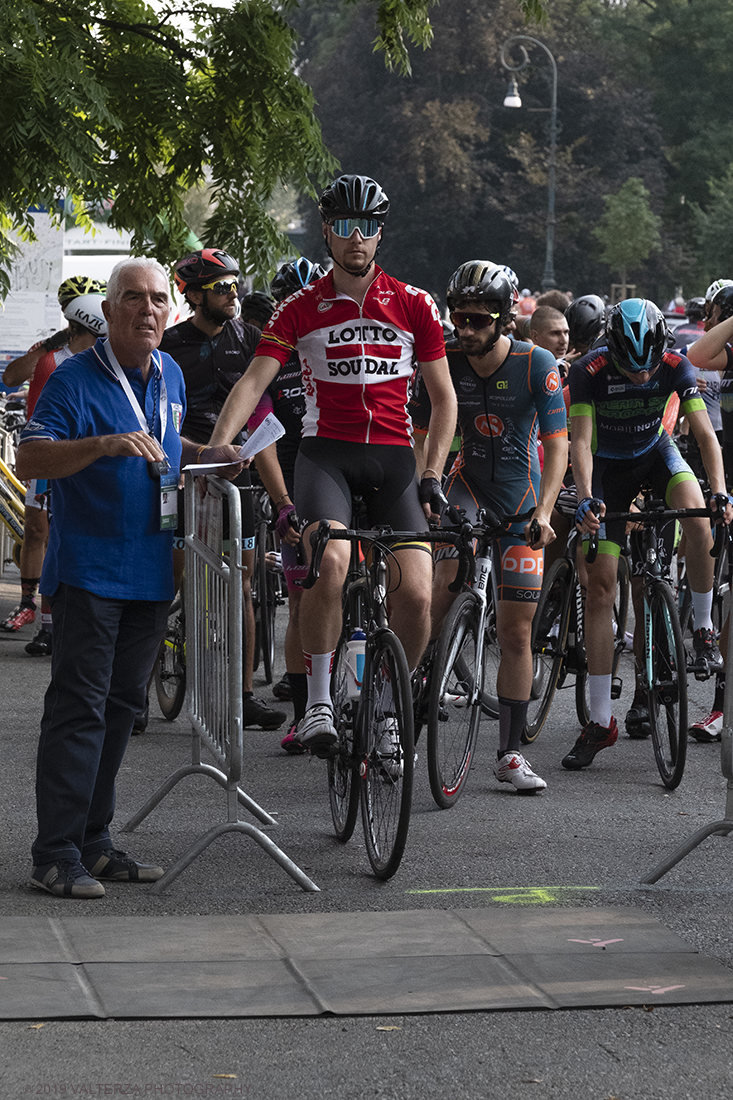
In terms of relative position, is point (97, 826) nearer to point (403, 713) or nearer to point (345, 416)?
point (403, 713)

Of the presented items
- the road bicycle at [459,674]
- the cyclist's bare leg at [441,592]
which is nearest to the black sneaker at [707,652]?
the cyclist's bare leg at [441,592]

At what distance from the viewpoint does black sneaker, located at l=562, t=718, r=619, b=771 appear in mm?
7484

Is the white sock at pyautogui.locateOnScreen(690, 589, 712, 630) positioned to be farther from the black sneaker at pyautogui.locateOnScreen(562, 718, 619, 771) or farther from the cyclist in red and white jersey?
the cyclist in red and white jersey

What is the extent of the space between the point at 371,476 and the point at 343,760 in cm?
105

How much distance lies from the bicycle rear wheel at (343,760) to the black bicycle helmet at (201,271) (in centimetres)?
298

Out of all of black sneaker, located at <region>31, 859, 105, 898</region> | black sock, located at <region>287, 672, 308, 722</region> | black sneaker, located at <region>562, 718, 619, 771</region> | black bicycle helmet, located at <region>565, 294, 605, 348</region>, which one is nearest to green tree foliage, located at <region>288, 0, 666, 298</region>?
black bicycle helmet, located at <region>565, 294, 605, 348</region>

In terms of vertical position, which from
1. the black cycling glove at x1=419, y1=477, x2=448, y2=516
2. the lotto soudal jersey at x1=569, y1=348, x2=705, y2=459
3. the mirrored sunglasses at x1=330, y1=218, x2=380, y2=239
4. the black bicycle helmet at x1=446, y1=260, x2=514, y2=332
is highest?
the mirrored sunglasses at x1=330, y1=218, x2=380, y2=239

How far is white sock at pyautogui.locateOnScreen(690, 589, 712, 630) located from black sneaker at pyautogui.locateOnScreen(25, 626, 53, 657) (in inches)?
172

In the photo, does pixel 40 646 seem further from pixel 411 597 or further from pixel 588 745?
pixel 411 597

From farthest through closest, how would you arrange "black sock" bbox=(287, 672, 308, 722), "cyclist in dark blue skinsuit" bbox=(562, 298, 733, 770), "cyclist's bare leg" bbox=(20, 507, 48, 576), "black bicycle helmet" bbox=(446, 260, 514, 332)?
"cyclist's bare leg" bbox=(20, 507, 48, 576) → "black sock" bbox=(287, 672, 308, 722) → "cyclist in dark blue skinsuit" bbox=(562, 298, 733, 770) → "black bicycle helmet" bbox=(446, 260, 514, 332)

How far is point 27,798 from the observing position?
21.6 feet

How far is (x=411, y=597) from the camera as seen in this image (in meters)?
5.75

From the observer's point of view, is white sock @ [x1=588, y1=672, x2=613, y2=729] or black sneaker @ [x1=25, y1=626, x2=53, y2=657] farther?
black sneaker @ [x1=25, y1=626, x2=53, y2=657]

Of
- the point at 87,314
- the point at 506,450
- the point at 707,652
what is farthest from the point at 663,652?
the point at 87,314
